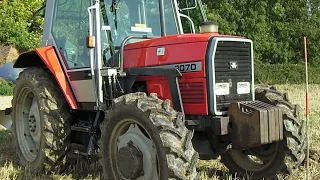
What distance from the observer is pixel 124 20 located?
5.55 meters

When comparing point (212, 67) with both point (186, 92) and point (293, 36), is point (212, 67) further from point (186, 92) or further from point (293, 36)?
point (293, 36)

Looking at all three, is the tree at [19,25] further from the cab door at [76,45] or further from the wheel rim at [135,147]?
the wheel rim at [135,147]

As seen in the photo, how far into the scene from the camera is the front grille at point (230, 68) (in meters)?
4.73

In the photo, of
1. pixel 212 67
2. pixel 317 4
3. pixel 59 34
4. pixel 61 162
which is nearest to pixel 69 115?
pixel 61 162

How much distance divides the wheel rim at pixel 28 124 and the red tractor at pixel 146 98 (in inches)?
0.6

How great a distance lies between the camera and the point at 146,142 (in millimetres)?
4484

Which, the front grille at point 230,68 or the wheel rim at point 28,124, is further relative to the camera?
the wheel rim at point 28,124

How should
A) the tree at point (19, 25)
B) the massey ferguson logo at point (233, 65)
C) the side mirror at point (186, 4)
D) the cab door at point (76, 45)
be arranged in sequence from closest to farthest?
the massey ferguson logo at point (233, 65), the cab door at point (76, 45), the side mirror at point (186, 4), the tree at point (19, 25)

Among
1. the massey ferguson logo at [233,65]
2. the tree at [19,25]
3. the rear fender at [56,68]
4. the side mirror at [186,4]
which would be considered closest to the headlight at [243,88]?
the massey ferguson logo at [233,65]

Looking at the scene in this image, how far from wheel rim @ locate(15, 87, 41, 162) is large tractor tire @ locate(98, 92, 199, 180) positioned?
196 centimetres

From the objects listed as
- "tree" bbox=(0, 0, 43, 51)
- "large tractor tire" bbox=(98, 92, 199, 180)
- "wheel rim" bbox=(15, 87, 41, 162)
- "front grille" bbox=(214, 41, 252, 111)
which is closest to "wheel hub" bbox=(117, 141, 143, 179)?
"large tractor tire" bbox=(98, 92, 199, 180)

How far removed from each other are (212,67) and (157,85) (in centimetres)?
74

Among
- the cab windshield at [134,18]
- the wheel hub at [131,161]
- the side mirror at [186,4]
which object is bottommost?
the wheel hub at [131,161]

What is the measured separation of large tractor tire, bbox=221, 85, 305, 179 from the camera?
4930 mm
